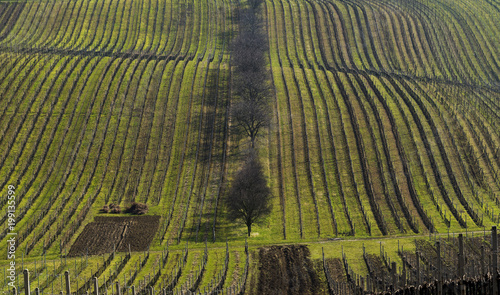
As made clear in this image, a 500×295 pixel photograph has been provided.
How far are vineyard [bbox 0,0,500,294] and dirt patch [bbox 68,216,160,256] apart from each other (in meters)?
0.28

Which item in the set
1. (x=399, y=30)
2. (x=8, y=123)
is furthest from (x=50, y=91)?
(x=399, y=30)

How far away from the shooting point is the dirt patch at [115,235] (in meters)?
52.6

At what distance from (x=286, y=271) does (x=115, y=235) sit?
17970mm

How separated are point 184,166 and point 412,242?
29.3m

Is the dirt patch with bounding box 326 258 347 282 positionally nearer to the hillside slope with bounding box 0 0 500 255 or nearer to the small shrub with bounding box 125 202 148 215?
the hillside slope with bounding box 0 0 500 255

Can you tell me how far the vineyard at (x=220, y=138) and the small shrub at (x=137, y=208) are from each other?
3.60 ft

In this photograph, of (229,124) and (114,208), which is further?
(229,124)

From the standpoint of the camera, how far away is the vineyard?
179ft

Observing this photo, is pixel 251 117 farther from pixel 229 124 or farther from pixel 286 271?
pixel 286 271

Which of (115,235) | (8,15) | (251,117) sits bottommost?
(115,235)

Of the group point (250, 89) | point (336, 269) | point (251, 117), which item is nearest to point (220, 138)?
point (251, 117)

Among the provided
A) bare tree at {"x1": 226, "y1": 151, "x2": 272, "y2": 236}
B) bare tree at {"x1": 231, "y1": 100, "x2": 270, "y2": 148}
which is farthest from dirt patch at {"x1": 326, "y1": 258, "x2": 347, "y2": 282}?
bare tree at {"x1": 231, "y1": 100, "x2": 270, "y2": 148}

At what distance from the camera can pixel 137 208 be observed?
60.5m

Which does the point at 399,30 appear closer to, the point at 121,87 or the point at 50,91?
the point at 121,87
